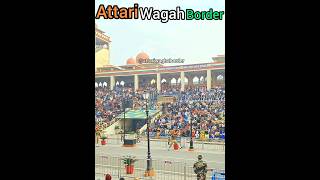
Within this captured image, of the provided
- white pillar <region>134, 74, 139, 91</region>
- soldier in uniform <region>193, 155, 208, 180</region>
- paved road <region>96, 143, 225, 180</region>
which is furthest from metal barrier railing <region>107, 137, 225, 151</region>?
white pillar <region>134, 74, 139, 91</region>

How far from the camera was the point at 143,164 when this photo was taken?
4.93 m

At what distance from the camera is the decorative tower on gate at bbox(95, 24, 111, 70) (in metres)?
4.80

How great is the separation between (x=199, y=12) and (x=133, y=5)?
687 millimetres

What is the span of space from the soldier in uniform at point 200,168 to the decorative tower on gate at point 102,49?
4.65 feet

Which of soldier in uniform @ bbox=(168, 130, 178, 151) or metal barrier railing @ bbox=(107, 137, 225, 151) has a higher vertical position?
soldier in uniform @ bbox=(168, 130, 178, 151)

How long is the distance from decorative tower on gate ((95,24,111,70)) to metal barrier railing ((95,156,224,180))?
40.3 inches

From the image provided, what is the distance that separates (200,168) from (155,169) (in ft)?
1.56

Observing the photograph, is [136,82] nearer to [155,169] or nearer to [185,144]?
[185,144]

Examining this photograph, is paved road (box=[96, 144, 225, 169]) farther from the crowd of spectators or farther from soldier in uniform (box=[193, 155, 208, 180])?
the crowd of spectators

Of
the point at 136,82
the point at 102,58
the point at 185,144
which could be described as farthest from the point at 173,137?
the point at 102,58

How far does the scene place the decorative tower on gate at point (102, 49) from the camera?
480 cm

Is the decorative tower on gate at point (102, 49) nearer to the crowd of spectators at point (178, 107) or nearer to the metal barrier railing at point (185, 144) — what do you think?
the crowd of spectators at point (178, 107)

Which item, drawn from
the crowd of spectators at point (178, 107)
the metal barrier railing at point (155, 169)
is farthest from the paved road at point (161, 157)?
the crowd of spectators at point (178, 107)

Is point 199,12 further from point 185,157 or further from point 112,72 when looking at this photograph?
point 185,157
